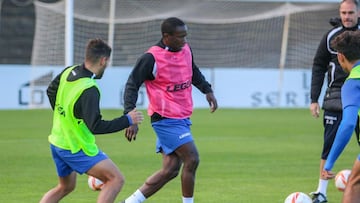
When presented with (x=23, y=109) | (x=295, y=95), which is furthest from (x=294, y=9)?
(x=23, y=109)

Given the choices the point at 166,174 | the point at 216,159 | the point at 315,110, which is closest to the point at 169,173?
the point at 166,174

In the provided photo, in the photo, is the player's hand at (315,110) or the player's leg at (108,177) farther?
the player's hand at (315,110)

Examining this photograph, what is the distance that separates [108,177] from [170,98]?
1586mm

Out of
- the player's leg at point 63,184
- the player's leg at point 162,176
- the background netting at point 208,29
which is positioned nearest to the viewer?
the player's leg at point 63,184

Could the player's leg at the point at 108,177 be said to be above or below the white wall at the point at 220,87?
above

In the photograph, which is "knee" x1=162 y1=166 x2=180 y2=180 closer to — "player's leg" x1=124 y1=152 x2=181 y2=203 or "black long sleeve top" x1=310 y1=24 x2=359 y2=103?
"player's leg" x1=124 y1=152 x2=181 y2=203

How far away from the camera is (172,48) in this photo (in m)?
9.03

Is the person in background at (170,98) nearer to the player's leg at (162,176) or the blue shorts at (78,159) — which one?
the player's leg at (162,176)

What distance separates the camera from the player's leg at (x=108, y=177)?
7.74m

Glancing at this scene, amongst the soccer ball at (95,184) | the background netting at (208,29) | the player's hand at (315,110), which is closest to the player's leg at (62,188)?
the soccer ball at (95,184)

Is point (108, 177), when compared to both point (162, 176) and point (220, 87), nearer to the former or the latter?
point (162, 176)

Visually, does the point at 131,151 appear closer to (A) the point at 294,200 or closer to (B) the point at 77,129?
(A) the point at 294,200

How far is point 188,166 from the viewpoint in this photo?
889 centimetres

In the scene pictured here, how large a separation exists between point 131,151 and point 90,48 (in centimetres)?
792
